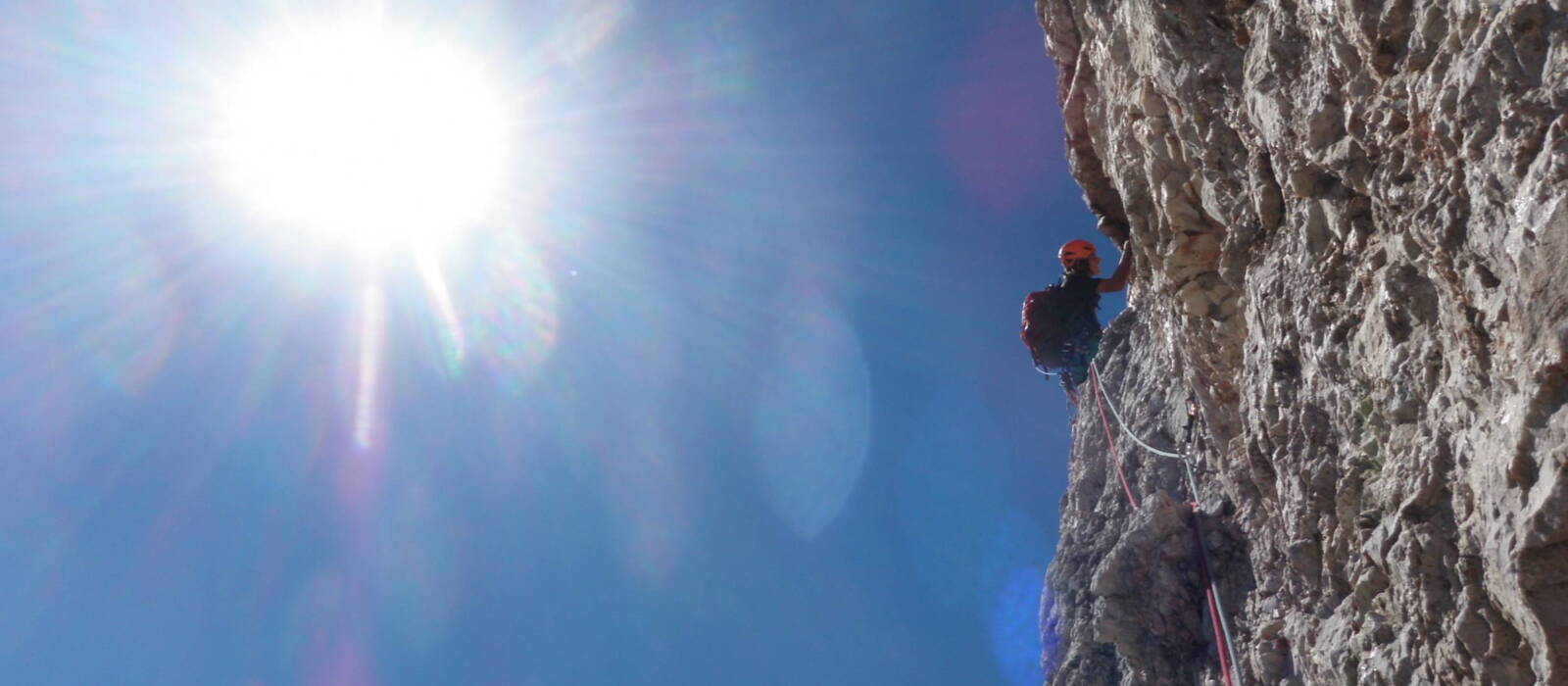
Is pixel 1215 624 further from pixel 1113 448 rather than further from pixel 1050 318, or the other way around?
pixel 1050 318

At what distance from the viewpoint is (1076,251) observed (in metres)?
10.9

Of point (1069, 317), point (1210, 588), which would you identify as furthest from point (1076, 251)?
point (1210, 588)

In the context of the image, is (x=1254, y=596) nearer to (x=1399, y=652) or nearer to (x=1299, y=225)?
(x=1399, y=652)

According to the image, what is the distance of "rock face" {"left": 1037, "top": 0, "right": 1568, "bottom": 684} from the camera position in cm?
282

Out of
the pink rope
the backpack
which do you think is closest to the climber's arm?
the backpack

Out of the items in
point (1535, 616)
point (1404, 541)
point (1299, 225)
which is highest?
point (1299, 225)

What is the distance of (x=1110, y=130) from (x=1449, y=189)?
4.20 metres

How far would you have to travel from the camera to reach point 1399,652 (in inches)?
159

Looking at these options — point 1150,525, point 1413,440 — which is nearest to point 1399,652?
point 1413,440

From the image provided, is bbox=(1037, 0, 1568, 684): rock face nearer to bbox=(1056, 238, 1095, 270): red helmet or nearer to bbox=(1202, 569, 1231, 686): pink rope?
bbox=(1202, 569, 1231, 686): pink rope

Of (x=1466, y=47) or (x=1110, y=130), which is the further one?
(x=1110, y=130)

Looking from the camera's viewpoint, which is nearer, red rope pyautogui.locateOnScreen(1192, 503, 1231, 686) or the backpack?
red rope pyautogui.locateOnScreen(1192, 503, 1231, 686)

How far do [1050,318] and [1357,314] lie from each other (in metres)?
7.81

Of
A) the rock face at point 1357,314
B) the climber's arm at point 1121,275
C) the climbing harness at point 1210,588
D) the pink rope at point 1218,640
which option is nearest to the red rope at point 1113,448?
the climbing harness at point 1210,588
